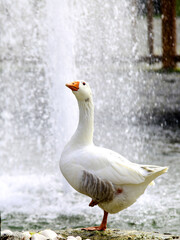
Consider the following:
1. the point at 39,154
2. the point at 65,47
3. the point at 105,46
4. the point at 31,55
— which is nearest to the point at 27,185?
the point at 39,154

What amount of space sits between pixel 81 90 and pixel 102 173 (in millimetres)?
483

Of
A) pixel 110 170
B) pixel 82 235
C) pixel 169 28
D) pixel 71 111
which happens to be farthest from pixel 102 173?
pixel 169 28

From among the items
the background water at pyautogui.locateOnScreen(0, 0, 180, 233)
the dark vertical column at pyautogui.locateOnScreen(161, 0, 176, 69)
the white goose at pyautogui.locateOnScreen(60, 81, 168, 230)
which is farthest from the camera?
the dark vertical column at pyautogui.locateOnScreen(161, 0, 176, 69)

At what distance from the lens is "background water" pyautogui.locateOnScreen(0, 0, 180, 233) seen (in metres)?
4.12

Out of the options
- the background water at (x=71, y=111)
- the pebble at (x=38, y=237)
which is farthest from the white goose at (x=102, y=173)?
the background water at (x=71, y=111)

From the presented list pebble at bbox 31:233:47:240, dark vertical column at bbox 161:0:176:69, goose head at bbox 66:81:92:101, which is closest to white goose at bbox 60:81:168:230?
goose head at bbox 66:81:92:101

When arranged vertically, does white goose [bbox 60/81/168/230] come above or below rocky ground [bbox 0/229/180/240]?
above

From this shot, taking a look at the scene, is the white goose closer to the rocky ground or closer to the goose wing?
the goose wing

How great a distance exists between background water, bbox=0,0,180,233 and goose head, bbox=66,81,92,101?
143cm

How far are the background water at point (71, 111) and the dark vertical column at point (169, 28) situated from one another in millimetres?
524

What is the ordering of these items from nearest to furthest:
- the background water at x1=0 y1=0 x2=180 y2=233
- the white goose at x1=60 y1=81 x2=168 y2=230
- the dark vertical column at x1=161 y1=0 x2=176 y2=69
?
the white goose at x1=60 y1=81 x2=168 y2=230
the background water at x1=0 y1=0 x2=180 y2=233
the dark vertical column at x1=161 y1=0 x2=176 y2=69

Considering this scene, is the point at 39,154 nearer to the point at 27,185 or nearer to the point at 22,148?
the point at 22,148

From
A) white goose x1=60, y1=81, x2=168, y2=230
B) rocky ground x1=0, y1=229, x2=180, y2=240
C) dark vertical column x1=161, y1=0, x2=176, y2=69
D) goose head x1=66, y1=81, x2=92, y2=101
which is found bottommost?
rocky ground x1=0, y1=229, x2=180, y2=240

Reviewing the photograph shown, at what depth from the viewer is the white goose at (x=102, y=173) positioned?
103 inches
